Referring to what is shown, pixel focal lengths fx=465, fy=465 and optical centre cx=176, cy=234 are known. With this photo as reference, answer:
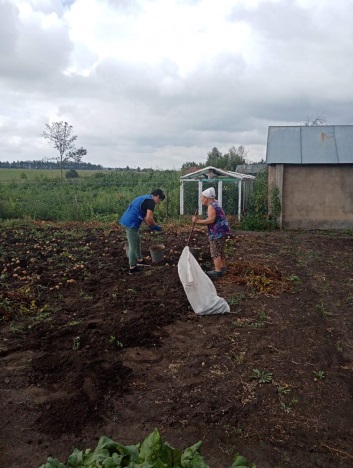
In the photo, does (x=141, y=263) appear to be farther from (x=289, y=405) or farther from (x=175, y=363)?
(x=289, y=405)

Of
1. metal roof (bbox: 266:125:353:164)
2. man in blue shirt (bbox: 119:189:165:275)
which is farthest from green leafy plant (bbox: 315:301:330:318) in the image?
metal roof (bbox: 266:125:353:164)

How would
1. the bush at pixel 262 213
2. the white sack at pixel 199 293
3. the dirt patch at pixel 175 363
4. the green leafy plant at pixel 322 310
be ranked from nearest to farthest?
1. the dirt patch at pixel 175 363
2. the white sack at pixel 199 293
3. the green leafy plant at pixel 322 310
4. the bush at pixel 262 213

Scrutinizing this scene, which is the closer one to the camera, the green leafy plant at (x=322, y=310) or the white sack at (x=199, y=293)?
the white sack at (x=199, y=293)

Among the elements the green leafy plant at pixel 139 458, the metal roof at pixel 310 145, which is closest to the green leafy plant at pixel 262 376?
the green leafy plant at pixel 139 458

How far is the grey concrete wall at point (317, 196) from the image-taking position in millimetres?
14523

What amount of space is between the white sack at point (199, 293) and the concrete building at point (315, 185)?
29.9 feet

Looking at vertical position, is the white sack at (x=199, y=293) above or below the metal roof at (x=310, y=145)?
below

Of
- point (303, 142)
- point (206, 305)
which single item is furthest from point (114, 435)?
point (303, 142)

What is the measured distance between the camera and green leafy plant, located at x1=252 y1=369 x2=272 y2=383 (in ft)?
14.4

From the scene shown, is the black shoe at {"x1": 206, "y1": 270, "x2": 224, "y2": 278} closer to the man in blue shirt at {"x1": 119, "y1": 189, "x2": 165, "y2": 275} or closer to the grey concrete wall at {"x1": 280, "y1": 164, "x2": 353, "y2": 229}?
the man in blue shirt at {"x1": 119, "y1": 189, "x2": 165, "y2": 275}

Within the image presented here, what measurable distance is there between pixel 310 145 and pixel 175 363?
1201 cm

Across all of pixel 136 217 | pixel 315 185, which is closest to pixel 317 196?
pixel 315 185

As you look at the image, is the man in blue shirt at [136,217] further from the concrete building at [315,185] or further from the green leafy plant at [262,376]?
the concrete building at [315,185]

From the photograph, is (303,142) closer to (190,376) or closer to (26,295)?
(26,295)
